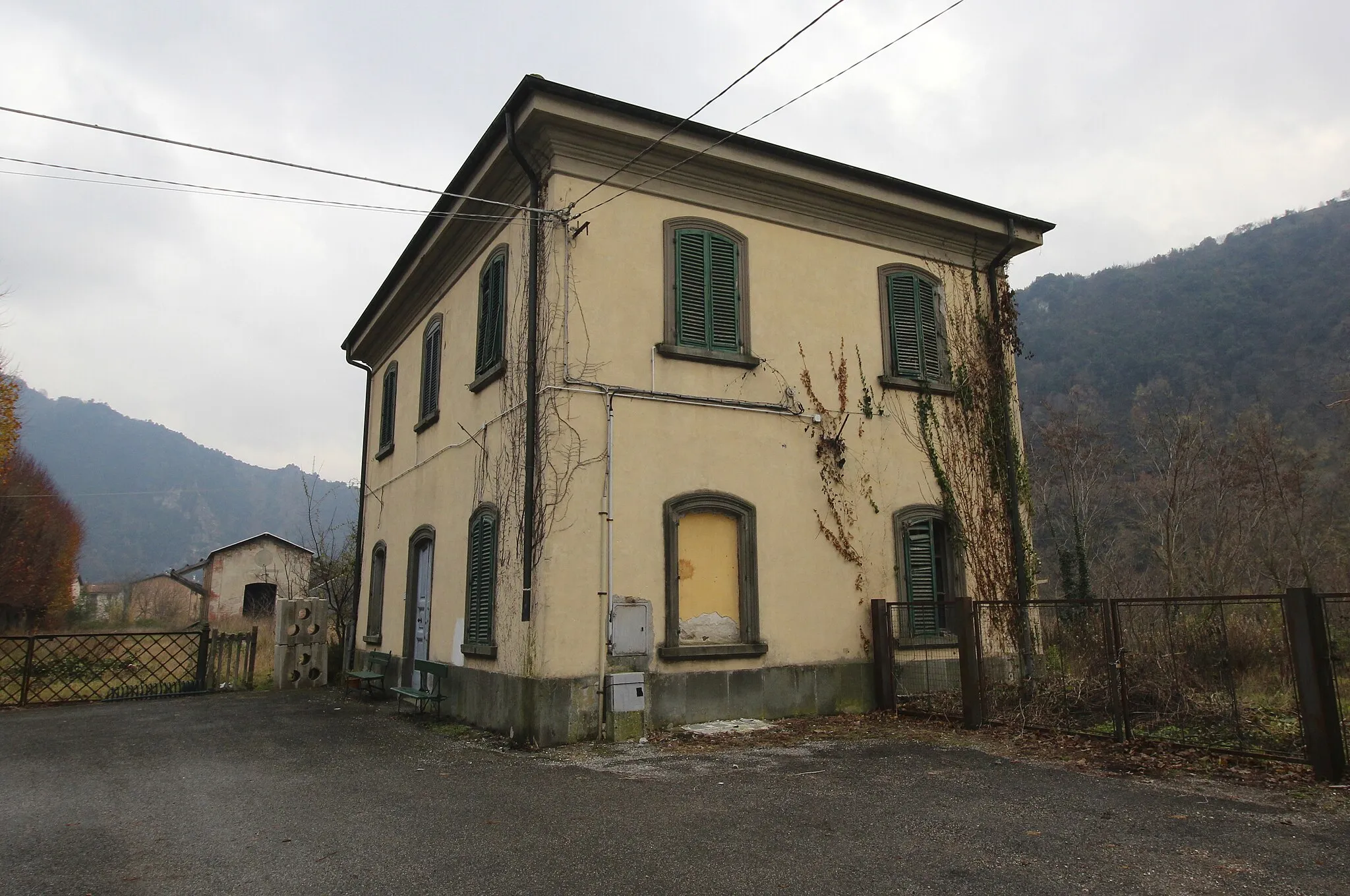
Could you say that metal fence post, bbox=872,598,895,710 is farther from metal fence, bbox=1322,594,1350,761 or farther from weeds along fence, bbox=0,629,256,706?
weeds along fence, bbox=0,629,256,706

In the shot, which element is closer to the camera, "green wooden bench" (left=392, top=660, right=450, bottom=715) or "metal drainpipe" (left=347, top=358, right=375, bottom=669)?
"green wooden bench" (left=392, top=660, right=450, bottom=715)

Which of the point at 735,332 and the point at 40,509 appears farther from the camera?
the point at 40,509

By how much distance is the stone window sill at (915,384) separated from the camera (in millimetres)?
11852

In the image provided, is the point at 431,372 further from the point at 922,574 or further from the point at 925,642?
the point at 925,642

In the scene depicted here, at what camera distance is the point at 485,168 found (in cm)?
1054

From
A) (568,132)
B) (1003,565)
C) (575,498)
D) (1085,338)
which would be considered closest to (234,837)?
(575,498)

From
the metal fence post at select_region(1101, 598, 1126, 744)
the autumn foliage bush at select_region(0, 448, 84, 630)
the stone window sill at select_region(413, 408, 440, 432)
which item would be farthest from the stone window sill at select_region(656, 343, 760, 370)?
the autumn foliage bush at select_region(0, 448, 84, 630)

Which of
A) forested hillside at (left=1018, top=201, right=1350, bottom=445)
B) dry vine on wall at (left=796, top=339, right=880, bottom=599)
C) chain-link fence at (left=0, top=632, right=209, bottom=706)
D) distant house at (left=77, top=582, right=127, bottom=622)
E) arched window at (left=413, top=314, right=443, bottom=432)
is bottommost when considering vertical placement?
chain-link fence at (left=0, top=632, right=209, bottom=706)

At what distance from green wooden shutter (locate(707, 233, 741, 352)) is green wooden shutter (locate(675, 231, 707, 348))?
8cm

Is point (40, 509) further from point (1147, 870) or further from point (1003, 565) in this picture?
point (1147, 870)

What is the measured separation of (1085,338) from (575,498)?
41000 mm

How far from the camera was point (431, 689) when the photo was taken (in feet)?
38.6

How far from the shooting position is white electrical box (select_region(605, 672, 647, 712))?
9016 mm

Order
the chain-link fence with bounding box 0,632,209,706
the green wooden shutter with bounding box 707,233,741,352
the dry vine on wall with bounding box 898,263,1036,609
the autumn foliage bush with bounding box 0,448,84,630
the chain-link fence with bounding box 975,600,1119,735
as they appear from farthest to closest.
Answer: the autumn foliage bush with bounding box 0,448,84,630, the chain-link fence with bounding box 0,632,209,706, the dry vine on wall with bounding box 898,263,1036,609, the green wooden shutter with bounding box 707,233,741,352, the chain-link fence with bounding box 975,600,1119,735
